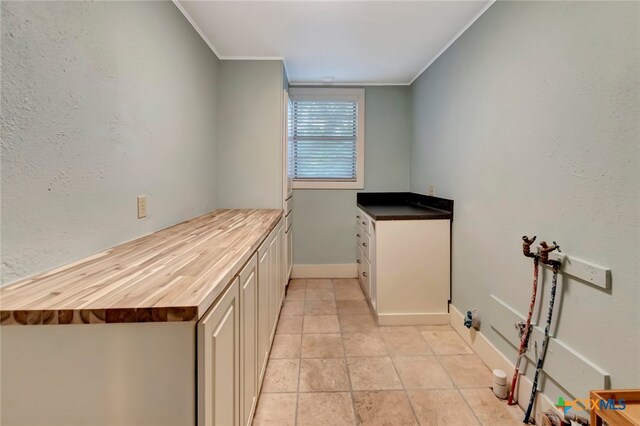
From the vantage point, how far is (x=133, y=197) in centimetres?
156

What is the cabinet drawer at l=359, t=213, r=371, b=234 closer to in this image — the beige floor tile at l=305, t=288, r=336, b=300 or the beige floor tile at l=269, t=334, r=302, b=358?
the beige floor tile at l=305, t=288, r=336, b=300

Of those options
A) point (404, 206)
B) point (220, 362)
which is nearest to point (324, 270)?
point (404, 206)

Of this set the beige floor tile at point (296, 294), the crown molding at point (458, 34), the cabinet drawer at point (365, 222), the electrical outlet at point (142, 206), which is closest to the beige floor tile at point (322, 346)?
the beige floor tile at point (296, 294)

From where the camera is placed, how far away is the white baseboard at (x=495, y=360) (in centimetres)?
153

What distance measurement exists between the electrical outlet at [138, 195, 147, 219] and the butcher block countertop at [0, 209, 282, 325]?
0.18m

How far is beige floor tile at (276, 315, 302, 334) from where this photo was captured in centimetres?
254

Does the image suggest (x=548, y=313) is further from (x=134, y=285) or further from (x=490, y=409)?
(x=134, y=285)

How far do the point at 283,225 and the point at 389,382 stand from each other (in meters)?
1.59

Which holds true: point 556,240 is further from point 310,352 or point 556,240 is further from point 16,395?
point 16,395

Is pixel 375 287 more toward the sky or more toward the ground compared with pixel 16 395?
more toward the ground

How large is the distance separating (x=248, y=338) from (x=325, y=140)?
115 inches

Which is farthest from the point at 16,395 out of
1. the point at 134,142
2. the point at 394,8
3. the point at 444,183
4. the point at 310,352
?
the point at 444,183

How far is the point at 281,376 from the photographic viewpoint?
1.93 m

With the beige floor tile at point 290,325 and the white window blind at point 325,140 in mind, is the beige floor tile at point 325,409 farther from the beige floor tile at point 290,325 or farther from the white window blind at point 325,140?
the white window blind at point 325,140
